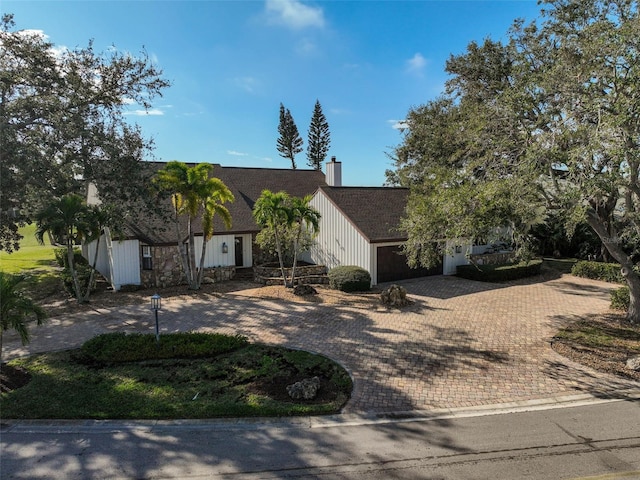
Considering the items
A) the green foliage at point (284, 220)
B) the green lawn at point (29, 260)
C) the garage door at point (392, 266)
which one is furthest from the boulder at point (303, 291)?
the green lawn at point (29, 260)

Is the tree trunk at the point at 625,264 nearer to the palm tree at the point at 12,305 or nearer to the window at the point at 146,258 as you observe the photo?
the palm tree at the point at 12,305

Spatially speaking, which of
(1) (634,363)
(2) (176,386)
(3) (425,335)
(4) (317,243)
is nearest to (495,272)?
(4) (317,243)

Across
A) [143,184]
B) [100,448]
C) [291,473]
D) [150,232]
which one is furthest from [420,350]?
[150,232]

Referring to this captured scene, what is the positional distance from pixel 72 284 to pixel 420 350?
15385mm

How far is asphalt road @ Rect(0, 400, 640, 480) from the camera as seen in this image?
19.4 feet

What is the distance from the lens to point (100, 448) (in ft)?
21.5

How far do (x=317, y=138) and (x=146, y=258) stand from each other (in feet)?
130

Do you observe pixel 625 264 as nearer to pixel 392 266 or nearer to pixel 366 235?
pixel 392 266

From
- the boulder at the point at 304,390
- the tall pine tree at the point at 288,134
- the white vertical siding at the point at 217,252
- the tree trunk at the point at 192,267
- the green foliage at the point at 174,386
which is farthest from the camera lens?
the tall pine tree at the point at 288,134

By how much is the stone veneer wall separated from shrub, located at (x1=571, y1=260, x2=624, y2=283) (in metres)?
20.0

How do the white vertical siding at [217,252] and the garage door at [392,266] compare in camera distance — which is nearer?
the garage door at [392,266]

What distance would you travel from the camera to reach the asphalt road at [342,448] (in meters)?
5.92

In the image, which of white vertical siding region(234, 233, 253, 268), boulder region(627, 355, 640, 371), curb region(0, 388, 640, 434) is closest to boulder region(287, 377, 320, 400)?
curb region(0, 388, 640, 434)

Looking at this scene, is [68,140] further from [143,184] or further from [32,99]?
[143,184]
